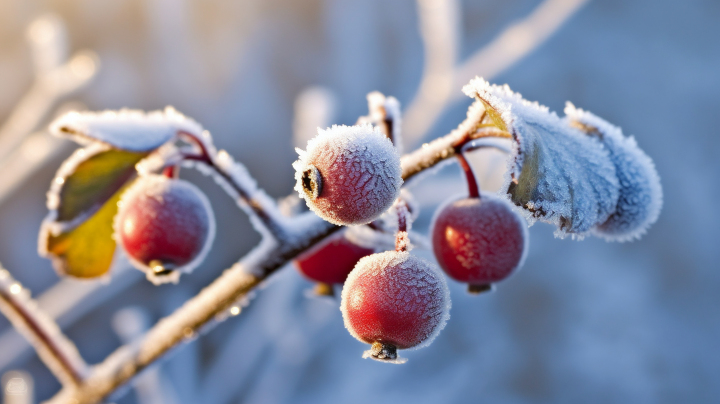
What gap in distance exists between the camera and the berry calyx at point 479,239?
1.18 feet

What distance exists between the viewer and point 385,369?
220 centimetres

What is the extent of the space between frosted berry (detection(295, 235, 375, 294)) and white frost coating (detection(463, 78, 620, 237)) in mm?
224

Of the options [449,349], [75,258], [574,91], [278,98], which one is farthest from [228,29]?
[75,258]

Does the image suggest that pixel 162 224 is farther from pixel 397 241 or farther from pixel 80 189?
pixel 397 241

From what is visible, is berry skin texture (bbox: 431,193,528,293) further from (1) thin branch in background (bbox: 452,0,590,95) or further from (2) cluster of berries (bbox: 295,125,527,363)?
(1) thin branch in background (bbox: 452,0,590,95)

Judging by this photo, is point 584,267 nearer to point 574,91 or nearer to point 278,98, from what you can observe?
point 574,91

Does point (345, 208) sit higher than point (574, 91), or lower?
higher

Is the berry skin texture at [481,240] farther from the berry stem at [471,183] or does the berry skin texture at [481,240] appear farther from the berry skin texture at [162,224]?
the berry skin texture at [162,224]

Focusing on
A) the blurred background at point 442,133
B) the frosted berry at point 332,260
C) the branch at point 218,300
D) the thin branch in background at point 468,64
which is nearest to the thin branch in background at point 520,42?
the thin branch in background at point 468,64

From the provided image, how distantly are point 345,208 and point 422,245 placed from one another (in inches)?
7.3

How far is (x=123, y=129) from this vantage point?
1.07 ft

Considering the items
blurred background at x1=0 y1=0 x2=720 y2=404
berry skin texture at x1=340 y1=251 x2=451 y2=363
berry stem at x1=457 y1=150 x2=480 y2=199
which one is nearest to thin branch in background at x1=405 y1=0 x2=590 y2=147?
blurred background at x1=0 y1=0 x2=720 y2=404

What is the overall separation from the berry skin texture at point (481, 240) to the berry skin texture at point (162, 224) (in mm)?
184

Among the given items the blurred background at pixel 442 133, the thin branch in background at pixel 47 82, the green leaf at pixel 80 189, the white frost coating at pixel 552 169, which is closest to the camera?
the white frost coating at pixel 552 169
